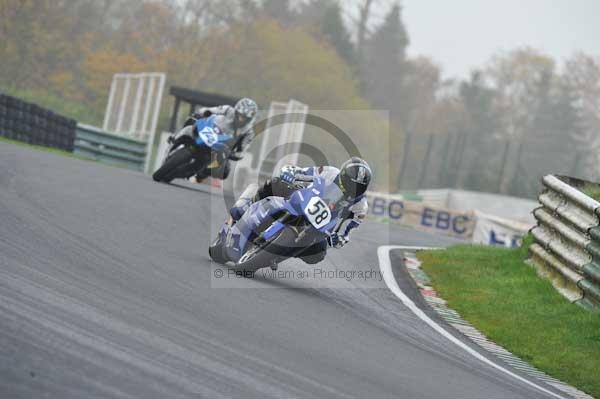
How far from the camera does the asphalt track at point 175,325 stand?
447 cm

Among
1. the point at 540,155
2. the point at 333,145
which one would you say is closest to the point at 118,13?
the point at 333,145

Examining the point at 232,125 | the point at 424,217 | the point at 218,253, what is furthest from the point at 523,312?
the point at 424,217

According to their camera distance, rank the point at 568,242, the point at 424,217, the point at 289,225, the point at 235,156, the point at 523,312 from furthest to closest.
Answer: the point at 424,217, the point at 235,156, the point at 568,242, the point at 523,312, the point at 289,225

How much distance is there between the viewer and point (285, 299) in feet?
27.0

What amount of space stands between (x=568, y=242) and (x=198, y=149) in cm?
765

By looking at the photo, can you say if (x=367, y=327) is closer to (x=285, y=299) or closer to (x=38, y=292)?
(x=285, y=299)

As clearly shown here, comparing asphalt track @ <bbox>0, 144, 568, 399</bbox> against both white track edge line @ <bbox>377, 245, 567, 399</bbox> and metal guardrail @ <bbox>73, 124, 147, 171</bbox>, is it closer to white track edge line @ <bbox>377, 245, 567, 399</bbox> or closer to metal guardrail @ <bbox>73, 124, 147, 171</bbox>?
white track edge line @ <bbox>377, 245, 567, 399</bbox>

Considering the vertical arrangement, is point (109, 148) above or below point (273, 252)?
below

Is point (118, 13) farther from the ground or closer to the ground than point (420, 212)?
farther from the ground

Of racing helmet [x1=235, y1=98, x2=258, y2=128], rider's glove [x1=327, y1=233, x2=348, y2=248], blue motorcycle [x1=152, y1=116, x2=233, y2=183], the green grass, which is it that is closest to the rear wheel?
blue motorcycle [x1=152, y1=116, x2=233, y2=183]

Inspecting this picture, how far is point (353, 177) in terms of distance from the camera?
8938 millimetres

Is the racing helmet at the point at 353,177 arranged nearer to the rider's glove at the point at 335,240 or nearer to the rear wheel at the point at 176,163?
the rider's glove at the point at 335,240

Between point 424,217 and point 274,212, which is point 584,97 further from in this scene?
point 274,212

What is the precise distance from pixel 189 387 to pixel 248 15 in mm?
69339
